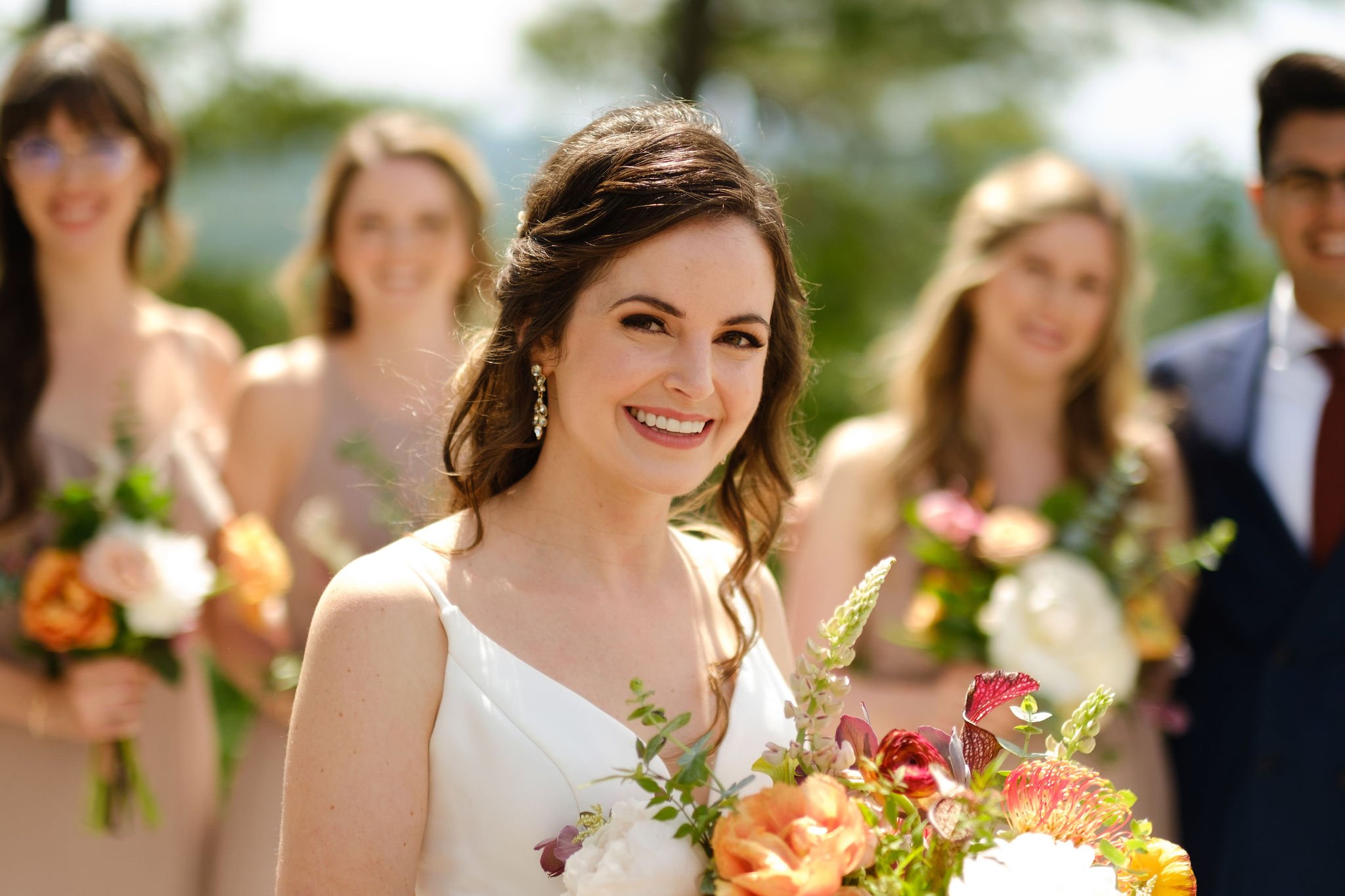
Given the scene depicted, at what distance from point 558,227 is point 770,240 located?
1.30 ft

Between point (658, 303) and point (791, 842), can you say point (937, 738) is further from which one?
point (658, 303)

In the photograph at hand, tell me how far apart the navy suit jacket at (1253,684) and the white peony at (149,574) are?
295 centimetres

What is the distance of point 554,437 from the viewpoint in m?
2.51

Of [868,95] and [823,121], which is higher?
[868,95]

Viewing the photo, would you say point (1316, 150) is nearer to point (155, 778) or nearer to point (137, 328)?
point (137, 328)

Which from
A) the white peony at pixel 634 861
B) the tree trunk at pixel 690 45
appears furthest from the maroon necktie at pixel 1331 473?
the tree trunk at pixel 690 45

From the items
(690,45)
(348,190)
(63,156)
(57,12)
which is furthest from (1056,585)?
(690,45)

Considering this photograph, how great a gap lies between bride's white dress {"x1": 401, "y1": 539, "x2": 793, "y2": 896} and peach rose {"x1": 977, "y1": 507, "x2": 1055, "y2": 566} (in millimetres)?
1956

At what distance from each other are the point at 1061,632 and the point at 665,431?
189 centimetres

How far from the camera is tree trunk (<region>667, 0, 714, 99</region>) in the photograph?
834 cm

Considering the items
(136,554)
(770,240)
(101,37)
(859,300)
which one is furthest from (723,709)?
(859,300)

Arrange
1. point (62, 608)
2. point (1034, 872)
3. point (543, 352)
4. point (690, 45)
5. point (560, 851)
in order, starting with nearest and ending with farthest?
point (1034, 872)
point (560, 851)
point (543, 352)
point (62, 608)
point (690, 45)

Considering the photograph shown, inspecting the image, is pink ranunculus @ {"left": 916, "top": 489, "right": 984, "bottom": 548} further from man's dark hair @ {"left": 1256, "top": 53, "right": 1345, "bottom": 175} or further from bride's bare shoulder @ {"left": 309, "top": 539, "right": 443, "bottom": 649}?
bride's bare shoulder @ {"left": 309, "top": 539, "right": 443, "bottom": 649}

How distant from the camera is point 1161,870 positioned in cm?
A: 190
